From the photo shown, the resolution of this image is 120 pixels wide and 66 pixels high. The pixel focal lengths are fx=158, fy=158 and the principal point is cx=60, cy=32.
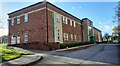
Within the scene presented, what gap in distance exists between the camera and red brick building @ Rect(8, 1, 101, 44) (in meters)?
26.6

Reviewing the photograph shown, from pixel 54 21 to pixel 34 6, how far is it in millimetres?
4460

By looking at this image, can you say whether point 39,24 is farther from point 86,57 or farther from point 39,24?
point 86,57

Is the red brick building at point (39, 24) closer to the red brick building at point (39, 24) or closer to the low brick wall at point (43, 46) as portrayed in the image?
the red brick building at point (39, 24)

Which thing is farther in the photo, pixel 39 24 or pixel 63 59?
pixel 39 24

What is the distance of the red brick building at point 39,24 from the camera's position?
26.6m

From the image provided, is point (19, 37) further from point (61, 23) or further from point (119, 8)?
point (119, 8)

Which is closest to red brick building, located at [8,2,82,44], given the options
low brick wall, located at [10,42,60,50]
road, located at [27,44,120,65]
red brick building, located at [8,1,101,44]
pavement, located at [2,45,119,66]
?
red brick building, located at [8,1,101,44]

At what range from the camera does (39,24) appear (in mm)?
27000

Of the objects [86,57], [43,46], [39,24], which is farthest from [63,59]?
[39,24]

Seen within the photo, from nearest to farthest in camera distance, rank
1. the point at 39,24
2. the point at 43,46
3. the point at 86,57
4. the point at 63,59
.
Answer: the point at 63,59 < the point at 86,57 < the point at 43,46 < the point at 39,24

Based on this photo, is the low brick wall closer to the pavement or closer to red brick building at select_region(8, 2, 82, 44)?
red brick building at select_region(8, 2, 82, 44)

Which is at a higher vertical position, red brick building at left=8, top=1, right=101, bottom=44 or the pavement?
red brick building at left=8, top=1, right=101, bottom=44

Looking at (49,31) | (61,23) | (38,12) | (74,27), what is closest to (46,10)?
(38,12)

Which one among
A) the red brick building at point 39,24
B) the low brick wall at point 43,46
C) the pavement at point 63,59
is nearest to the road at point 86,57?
the pavement at point 63,59
